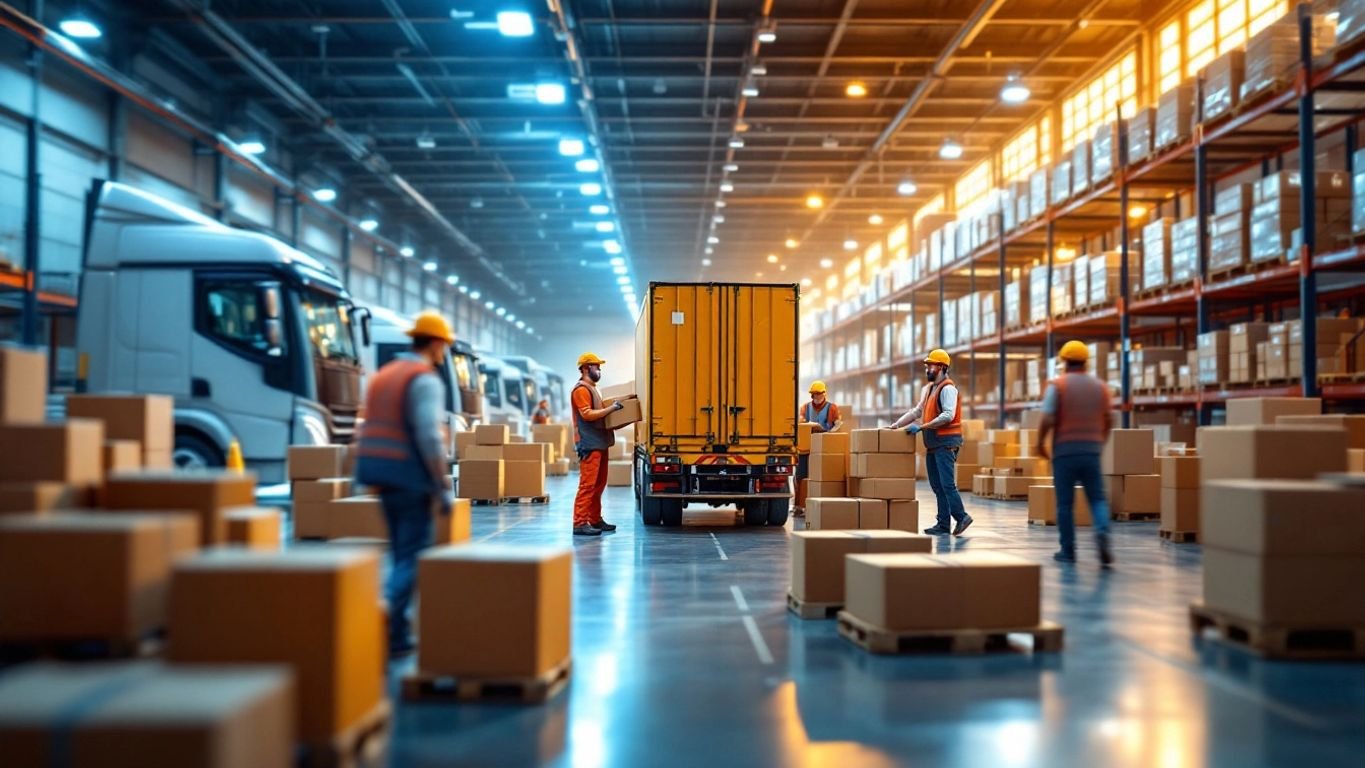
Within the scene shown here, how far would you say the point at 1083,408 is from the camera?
8.80 m

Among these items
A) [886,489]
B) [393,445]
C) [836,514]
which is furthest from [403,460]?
[886,489]

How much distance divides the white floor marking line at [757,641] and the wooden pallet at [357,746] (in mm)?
2085

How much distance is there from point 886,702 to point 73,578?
3.35 metres

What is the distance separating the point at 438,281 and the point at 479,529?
33946 mm

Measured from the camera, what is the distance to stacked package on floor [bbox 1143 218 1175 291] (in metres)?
15.3

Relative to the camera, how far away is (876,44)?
65.9 ft

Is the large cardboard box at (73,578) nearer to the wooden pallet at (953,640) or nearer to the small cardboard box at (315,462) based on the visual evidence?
the wooden pallet at (953,640)

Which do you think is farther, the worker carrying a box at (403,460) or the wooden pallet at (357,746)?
the worker carrying a box at (403,460)

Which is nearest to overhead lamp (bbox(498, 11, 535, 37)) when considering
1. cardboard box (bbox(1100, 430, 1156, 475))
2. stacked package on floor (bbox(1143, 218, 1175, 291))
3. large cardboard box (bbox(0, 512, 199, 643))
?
stacked package on floor (bbox(1143, 218, 1175, 291))

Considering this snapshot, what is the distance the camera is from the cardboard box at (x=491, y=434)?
17469mm

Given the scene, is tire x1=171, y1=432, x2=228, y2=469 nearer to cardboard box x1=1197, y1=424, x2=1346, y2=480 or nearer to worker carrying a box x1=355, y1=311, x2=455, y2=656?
worker carrying a box x1=355, y1=311, x2=455, y2=656

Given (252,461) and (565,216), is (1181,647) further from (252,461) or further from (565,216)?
(565,216)

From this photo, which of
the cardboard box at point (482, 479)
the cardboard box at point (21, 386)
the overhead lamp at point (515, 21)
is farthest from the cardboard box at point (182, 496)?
the overhead lamp at point (515, 21)

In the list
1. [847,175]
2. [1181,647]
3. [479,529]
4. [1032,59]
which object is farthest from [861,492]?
[847,175]
